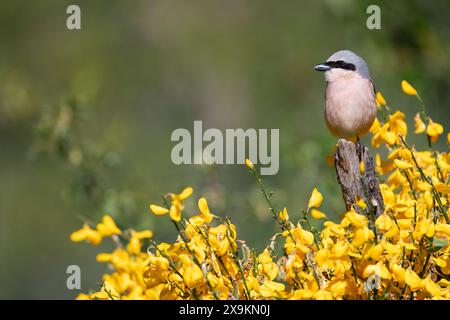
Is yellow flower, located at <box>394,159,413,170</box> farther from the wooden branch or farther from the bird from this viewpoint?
the bird

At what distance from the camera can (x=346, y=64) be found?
3885mm

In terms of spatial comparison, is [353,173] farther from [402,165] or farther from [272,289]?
[272,289]

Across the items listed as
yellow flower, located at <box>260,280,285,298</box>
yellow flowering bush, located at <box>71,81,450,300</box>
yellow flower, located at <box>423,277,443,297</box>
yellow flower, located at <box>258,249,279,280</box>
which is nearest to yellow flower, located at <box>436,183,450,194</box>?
yellow flowering bush, located at <box>71,81,450,300</box>

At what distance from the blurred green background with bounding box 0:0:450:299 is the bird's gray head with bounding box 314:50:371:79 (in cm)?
101

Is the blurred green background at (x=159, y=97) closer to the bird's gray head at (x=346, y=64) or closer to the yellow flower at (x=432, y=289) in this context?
the bird's gray head at (x=346, y=64)

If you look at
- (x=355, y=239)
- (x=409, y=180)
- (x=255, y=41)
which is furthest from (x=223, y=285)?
(x=255, y=41)

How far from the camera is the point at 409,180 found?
9.60ft

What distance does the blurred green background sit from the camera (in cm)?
505

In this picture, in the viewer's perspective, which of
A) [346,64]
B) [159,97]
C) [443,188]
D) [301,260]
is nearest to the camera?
[301,260]

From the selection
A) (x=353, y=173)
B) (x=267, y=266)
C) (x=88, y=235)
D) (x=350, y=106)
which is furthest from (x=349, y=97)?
(x=88, y=235)

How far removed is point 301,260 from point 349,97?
157cm

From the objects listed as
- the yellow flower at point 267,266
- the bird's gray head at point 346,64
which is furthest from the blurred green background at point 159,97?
the yellow flower at point 267,266

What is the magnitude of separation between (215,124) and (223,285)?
7.54 metres
